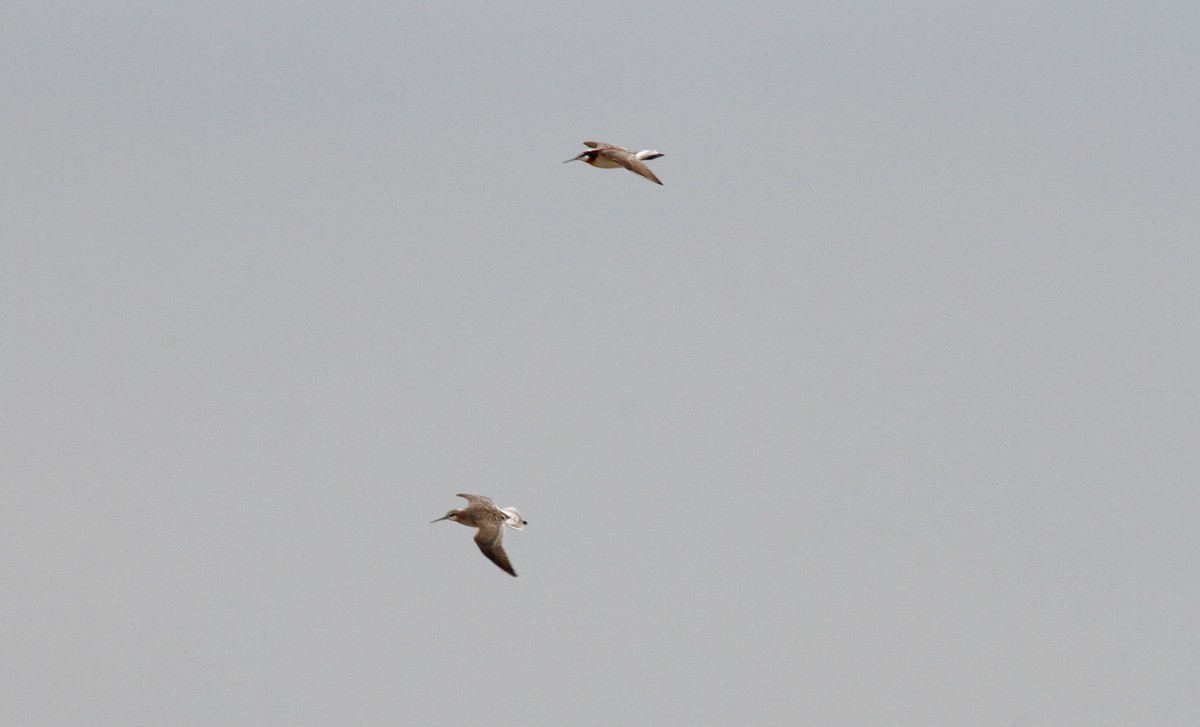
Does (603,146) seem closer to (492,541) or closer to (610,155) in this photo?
(610,155)

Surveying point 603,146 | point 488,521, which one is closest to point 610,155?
point 603,146

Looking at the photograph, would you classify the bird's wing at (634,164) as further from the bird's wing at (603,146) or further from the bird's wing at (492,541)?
the bird's wing at (492,541)

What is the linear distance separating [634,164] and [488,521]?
12304 mm

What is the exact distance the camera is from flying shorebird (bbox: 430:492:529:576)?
190 feet

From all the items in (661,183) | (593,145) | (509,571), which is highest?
(593,145)

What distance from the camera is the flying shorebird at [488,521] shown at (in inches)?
2280

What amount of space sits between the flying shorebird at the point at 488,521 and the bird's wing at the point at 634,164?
1122 centimetres

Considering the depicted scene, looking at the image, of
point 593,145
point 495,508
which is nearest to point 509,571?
point 495,508

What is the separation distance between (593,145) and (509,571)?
13.5 m

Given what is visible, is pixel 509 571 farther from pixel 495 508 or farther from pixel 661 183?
pixel 661 183

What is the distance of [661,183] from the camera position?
47531mm

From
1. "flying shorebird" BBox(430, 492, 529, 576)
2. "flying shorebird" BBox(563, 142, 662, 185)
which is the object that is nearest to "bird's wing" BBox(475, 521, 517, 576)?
"flying shorebird" BBox(430, 492, 529, 576)

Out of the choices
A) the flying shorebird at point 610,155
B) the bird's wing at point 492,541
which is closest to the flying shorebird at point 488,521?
the bird's wing at point 492,541

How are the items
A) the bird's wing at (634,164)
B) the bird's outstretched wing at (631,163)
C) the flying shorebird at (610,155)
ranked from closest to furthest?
1. the bird's wing at (634,164)
2. the bird's outstretched wing at (631,163)
3. the flying shorebird at (610,155)
